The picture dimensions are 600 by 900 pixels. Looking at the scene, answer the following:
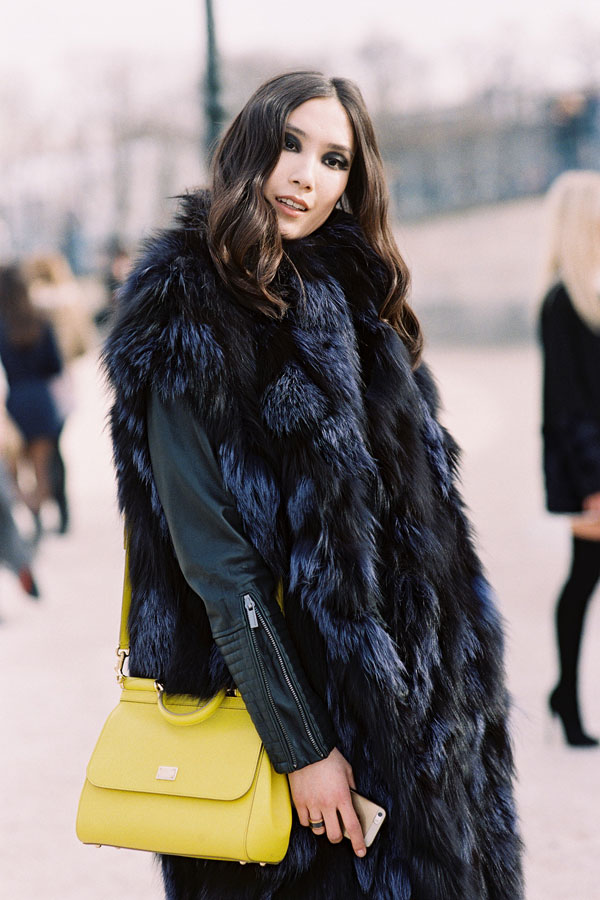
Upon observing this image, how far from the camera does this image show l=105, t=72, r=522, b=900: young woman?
163cm

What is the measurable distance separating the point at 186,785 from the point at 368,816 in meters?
0.31

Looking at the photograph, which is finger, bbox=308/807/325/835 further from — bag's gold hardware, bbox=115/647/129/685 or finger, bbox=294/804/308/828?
bag's gold hardware, bbox=115/647/129/685

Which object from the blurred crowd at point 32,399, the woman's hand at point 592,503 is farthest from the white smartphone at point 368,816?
the blurred crowd at point 32,399

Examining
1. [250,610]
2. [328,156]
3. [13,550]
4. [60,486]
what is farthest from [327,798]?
[60,486]

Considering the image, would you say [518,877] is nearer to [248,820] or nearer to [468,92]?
[248,820]

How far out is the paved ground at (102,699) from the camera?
10.0ft

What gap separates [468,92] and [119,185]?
10.7 meters

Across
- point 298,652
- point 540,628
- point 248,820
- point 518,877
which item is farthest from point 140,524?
point 540,628

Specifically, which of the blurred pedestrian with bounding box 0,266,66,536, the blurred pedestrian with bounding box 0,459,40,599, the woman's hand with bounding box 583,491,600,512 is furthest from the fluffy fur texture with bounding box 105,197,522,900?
the blurred pedestrian with bounding box 0,266,66,536

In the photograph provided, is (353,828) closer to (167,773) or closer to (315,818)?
(315,818)

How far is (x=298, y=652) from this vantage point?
1671 mm

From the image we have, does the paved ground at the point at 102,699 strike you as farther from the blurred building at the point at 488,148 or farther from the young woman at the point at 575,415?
the blurred building at the point at 488,148

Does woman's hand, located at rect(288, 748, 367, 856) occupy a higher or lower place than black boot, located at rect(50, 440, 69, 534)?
higher

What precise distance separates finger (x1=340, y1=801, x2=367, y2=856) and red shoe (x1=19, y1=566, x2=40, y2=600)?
13.6 ft
